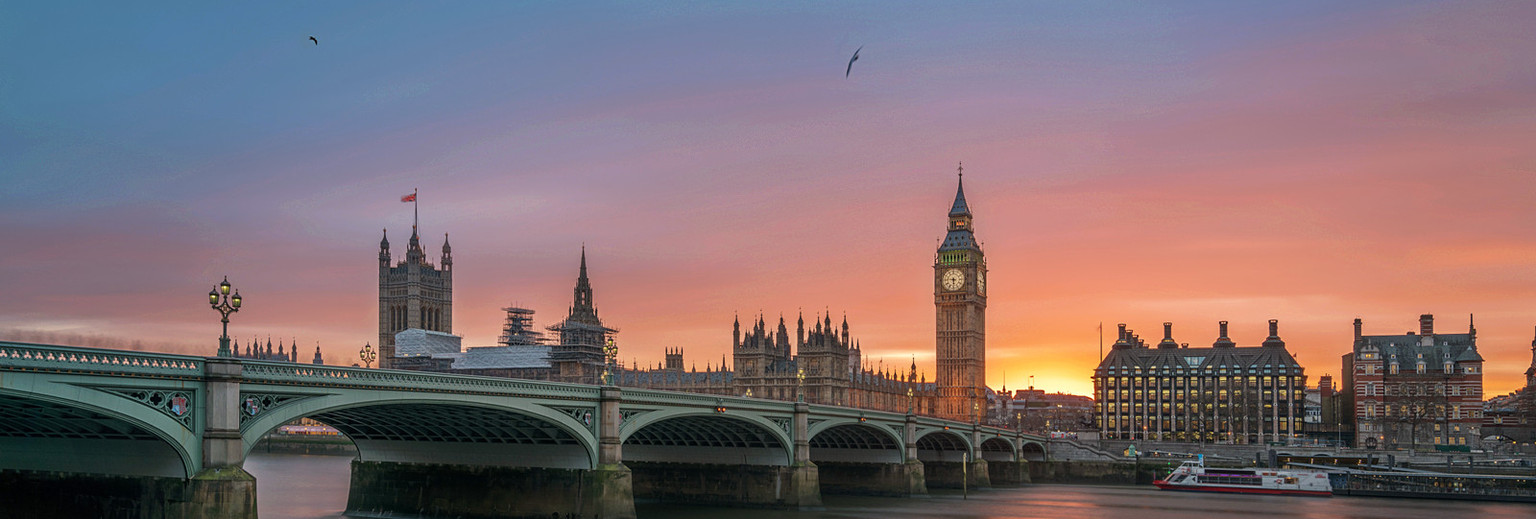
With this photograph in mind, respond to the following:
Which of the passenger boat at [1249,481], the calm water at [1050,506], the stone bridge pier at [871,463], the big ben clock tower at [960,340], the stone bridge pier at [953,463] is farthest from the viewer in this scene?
the big ben clock tower at [960,340]

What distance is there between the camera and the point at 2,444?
1964 inches

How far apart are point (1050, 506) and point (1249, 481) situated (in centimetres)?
2472

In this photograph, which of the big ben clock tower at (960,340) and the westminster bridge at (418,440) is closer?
the westminster bridge at (418,440)

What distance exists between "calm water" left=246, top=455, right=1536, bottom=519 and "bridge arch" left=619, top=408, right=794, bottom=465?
13.1 feet

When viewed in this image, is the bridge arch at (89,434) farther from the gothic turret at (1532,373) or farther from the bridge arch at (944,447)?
the gothic turret at (1532,373)

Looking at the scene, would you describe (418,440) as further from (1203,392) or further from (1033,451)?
(1203,392)

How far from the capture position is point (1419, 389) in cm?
14612

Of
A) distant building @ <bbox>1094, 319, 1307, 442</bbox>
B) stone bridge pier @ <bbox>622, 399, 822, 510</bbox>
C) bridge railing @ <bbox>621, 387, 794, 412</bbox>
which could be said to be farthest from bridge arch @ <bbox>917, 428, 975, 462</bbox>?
distant building @ <bbox>1094, 319, 1307, 442</bbox>

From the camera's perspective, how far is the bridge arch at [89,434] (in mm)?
39188

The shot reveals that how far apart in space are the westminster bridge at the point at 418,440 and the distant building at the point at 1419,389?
212ft

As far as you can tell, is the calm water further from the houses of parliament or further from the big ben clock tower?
the big ben clock tower

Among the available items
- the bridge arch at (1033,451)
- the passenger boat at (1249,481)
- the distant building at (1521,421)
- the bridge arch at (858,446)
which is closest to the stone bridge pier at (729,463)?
the bridge arch at (858,446)

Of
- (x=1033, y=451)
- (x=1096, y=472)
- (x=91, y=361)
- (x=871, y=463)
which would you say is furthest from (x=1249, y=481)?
(x=91, y=361)

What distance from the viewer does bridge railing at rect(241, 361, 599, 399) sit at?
4603cm
